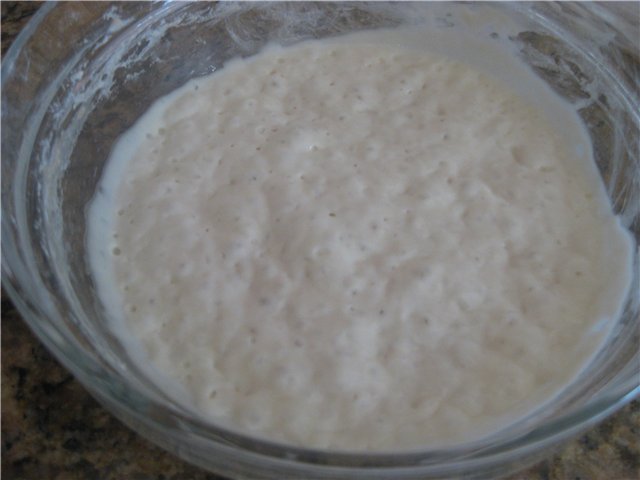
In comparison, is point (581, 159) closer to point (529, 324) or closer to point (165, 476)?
point (529, 324)

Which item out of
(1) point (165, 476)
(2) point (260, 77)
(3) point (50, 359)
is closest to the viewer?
(1) point (165, 476)

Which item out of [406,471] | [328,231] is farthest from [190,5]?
[406,471]

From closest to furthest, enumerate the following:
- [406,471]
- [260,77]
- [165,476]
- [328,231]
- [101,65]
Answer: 1. [406,471]
2. [165,476]
3. [328,231]
4. [101,65]
5. [260,77]

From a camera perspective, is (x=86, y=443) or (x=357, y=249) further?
(x=357, y=249)
